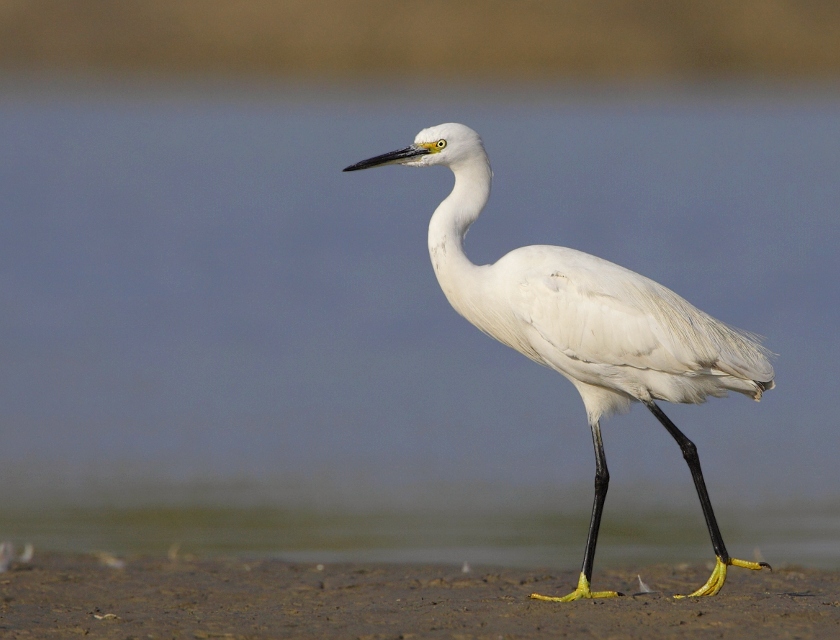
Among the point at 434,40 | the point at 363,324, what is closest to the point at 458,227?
the point at 363,324

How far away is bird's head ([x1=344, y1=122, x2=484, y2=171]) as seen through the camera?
719cm

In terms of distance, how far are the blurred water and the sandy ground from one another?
2.96 ft

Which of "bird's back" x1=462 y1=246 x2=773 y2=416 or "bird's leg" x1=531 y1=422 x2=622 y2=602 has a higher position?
"bird's back" x1=462 y1=246 x2=773 y2=416

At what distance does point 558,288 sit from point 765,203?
51.9 feet

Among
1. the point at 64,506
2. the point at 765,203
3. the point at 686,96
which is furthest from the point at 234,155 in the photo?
the point at 64,506

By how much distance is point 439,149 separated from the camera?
23.7 feet

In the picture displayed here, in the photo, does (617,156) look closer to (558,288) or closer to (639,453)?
(639,453)

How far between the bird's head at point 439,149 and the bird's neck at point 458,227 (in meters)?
0.06

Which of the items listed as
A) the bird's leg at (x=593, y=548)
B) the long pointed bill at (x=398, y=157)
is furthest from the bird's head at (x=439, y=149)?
the bird's leg at (x=593, y=548)

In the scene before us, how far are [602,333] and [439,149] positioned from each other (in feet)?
4.33

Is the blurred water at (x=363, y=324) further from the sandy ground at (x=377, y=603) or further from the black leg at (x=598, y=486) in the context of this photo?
the black leg at (x=598, y=486)

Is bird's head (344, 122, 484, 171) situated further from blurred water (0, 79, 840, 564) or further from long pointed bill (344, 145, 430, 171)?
blurred water (0, 79, 840, 564)

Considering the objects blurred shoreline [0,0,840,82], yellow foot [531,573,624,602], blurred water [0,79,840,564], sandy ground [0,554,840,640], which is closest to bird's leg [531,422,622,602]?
yellow foot [531,573,624,602]

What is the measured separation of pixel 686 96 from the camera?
3731 centimetres
